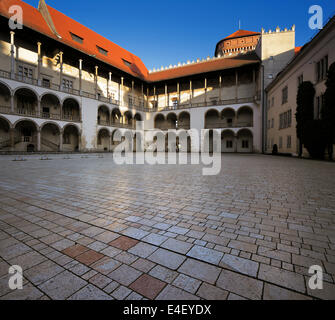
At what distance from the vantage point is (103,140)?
3225 cm

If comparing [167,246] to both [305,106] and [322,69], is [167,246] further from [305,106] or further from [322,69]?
[322,69]

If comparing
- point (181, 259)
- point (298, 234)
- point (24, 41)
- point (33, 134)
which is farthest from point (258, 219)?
point (24, 41)

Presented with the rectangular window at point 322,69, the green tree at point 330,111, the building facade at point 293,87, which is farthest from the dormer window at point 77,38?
the green tree at point 330,111

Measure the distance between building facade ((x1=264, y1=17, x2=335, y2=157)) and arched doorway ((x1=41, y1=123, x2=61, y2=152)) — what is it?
93.2ft

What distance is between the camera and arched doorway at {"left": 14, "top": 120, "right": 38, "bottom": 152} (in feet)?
70.7

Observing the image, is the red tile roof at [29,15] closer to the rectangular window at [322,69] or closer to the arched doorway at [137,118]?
the arched doorway at [137,118]

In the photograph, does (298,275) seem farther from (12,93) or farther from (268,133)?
(268,133)

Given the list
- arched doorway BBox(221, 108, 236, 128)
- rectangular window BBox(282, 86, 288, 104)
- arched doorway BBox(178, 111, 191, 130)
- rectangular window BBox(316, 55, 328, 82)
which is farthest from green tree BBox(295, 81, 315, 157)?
arched doorway BBox(178, 111, 191, 130)

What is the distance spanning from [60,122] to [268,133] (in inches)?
1156

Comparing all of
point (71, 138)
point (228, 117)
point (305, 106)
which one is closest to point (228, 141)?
point (228, 117)

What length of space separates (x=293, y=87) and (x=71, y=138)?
96.9 ft

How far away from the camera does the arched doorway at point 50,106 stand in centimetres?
2402

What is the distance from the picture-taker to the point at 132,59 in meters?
41.1

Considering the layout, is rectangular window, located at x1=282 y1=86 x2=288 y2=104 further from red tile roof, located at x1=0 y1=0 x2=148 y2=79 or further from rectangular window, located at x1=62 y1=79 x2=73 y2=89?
rectangular window, located at x1=62 y1=79 x2=73 y2=89
